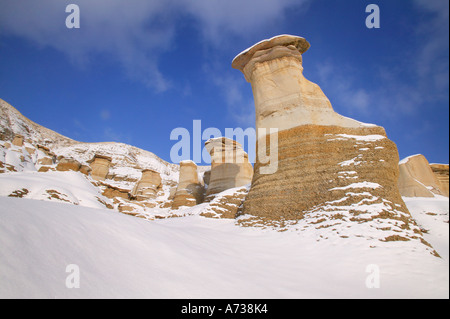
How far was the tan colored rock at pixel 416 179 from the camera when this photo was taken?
17844 millimetres

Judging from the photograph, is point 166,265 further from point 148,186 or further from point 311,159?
point 148,186

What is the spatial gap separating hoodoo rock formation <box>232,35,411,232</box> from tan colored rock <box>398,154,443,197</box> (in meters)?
12.8

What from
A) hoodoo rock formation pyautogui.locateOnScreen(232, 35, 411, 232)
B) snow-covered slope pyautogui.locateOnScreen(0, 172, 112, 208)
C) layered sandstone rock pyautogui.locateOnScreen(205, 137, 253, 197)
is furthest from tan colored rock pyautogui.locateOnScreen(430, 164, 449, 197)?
snow-covered slope pyautogui.locateOnScreen(0, 172, 112, 208)

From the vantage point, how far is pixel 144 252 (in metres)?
3.34

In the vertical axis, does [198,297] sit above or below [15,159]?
below

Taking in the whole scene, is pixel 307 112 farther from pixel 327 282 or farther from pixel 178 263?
pixel 178 263

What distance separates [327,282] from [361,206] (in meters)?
3.71

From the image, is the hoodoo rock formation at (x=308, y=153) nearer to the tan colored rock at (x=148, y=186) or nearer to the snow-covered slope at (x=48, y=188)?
the snow-covered slope at (x=48, y=188)

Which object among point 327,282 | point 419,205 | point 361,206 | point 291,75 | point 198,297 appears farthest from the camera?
point 291,75

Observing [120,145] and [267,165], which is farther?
[120,145]

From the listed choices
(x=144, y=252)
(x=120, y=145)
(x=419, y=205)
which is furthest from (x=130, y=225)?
(x=120, y=145)

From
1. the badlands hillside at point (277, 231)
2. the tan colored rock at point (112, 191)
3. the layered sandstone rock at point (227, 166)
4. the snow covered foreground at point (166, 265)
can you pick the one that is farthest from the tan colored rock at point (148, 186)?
the snow covered foreground at point (166, 265)

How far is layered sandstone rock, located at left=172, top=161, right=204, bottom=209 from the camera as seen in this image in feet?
78.5
